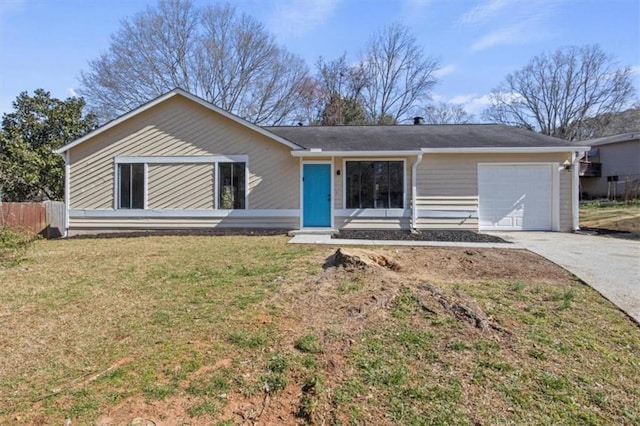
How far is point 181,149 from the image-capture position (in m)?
11.4

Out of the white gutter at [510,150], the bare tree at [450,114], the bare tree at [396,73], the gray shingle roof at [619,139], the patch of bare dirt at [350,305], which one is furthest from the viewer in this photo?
the bare tree at [450,114]

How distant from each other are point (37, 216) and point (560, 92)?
40.1 meters

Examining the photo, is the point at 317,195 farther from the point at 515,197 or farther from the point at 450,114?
the point at 450,114

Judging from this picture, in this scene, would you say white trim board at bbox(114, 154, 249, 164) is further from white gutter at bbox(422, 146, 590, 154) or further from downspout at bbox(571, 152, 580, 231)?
downspout at bbox(571, 152, 580, 231)

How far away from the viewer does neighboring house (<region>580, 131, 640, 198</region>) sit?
2291cm

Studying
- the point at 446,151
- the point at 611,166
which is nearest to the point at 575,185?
the point at 446,151

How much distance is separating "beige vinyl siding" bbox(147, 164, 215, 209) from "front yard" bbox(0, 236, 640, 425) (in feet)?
18.7

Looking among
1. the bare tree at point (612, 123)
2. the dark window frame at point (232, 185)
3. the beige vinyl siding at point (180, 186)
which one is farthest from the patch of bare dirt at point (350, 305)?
the bare tree at point (612, 123)

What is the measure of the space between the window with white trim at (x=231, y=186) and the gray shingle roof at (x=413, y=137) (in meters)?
2.23

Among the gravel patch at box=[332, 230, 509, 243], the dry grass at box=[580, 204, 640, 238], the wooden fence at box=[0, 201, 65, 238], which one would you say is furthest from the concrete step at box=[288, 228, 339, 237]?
the dry grass at box=[580, 204, 640, 238]

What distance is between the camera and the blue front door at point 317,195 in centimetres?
1134

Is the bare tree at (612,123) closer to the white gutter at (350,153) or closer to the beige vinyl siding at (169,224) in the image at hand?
the white gutter at (350,153)

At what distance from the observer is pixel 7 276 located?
595cm

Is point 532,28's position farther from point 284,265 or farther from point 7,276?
point 7,276
